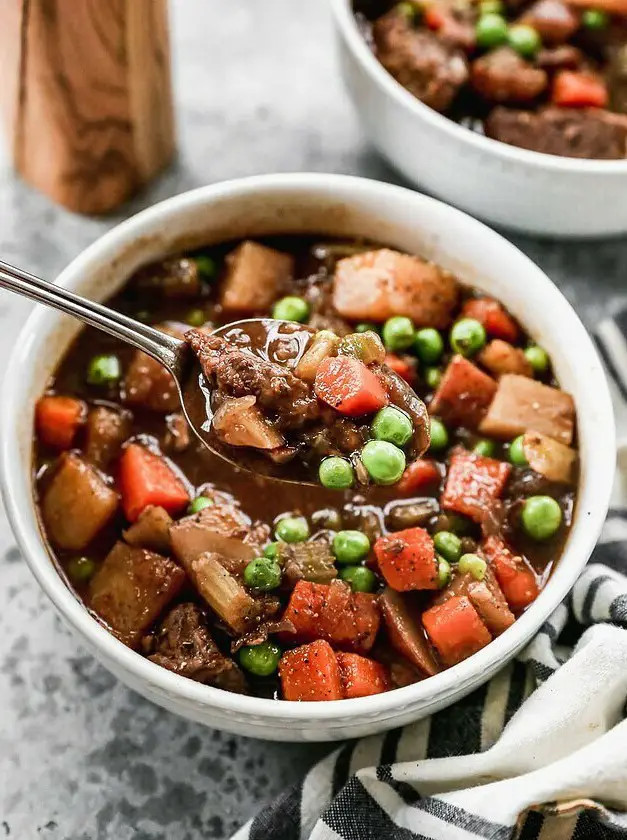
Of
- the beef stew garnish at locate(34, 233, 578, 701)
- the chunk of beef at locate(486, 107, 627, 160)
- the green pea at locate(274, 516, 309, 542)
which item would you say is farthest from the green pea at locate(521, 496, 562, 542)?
the chunk of beef at locate(486, 107, 627, 160)

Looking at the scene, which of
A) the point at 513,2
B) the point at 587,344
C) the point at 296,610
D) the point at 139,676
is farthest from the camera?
the point at 513,2

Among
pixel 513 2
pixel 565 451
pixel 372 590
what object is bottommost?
pixel 372 590

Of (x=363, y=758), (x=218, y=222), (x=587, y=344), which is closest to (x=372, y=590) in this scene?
(x=363, y=758)

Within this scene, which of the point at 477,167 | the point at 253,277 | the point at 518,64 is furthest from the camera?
the point at 518,64

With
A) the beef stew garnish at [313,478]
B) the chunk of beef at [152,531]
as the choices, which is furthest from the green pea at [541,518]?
the chunk of beef at [152,531]

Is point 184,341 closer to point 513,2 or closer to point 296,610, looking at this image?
point 296,610

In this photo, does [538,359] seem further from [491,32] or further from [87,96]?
[87,96]

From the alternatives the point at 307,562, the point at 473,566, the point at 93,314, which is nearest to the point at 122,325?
the point at 93,314

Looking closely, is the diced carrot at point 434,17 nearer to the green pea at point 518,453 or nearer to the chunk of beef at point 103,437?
the green pea at point 518,453

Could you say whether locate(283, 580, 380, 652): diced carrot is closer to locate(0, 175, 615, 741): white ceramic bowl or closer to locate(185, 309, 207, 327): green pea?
locate(0, 175, 615, 741): white ceramic bowl
